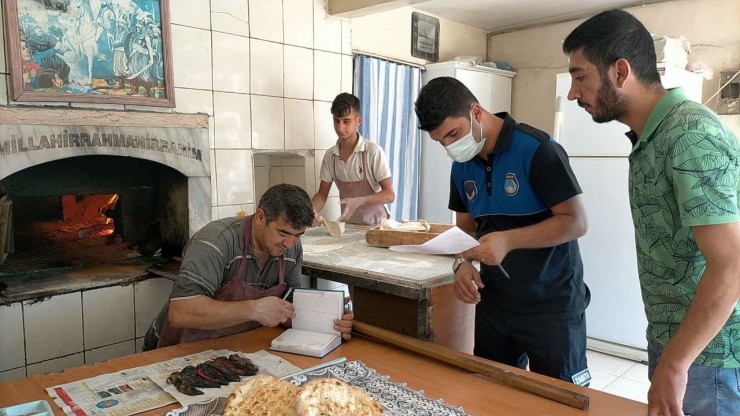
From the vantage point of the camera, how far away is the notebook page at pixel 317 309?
1.74m

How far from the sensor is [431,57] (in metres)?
4.64

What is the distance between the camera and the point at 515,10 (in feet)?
14.9

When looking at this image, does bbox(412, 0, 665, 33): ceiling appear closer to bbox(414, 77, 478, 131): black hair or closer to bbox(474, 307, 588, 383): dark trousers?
bbox(414, 77, 478, 131): black hair

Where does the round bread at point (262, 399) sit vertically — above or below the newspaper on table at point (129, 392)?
above

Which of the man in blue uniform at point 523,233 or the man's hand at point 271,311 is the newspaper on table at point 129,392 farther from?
the man in blue uniform at point 523,233

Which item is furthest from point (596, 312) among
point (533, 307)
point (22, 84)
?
point (22, 84)

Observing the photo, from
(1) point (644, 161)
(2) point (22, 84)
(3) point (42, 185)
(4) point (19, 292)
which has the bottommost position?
(4) point (19, 292)

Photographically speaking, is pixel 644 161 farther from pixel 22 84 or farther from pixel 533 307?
pixel 22 84

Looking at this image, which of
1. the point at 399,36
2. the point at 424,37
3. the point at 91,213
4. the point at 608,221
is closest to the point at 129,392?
the point at 91,213

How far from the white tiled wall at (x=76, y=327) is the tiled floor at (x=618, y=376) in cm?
284

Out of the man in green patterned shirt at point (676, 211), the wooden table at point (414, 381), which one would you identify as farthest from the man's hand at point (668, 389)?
the wooden table at point (414, 381)

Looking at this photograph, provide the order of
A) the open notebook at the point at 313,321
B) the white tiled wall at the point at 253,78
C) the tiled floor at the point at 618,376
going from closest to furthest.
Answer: the open notebook at the point at 313,321 < the white tiled wall at the point at 253,78 < the tiled floor at the point at 618,376

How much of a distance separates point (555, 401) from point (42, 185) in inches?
112

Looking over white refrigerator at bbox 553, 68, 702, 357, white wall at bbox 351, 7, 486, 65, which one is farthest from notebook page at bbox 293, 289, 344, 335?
white refrigerator at bbox 553, 68, 702, 357
